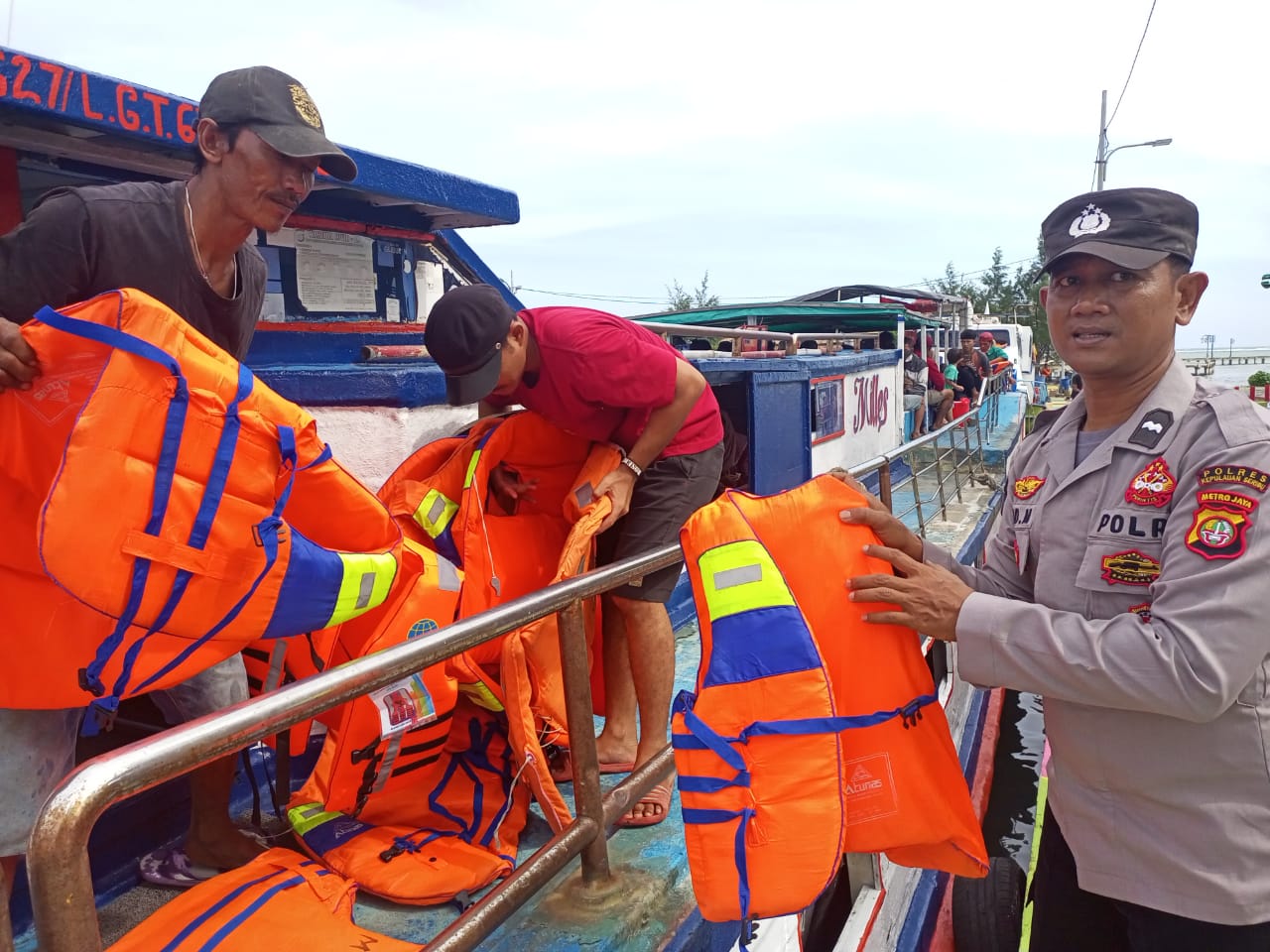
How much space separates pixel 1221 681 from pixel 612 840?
1.73 m

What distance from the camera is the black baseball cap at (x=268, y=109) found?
6.33 feet

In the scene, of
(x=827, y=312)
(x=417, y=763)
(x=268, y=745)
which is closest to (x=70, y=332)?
(x=417, y=763)

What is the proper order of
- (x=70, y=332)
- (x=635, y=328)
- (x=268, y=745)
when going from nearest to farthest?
(x=70, y=332), (x=268, y=745), (x=635, y=328)

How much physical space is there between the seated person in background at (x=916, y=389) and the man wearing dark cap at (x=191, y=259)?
9.92 m

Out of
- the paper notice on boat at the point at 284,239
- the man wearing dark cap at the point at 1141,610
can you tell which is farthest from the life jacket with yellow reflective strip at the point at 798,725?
the paper notice on boat at the point at 284,239

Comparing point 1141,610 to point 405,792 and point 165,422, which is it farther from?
point 405,792

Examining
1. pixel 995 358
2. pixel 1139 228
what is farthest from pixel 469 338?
pixel 995 358

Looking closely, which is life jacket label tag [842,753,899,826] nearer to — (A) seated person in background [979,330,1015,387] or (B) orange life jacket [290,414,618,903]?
(B) orange life jacket [290,414,618,903]

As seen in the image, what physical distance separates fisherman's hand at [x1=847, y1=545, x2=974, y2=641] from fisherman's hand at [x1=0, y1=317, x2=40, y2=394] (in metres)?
1.49

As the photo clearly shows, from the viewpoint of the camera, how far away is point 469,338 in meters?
2.57

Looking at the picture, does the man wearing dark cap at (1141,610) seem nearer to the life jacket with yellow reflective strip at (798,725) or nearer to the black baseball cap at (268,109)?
the life jacket with yellow reflective strip at (798,725)

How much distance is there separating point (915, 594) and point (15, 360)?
5.23 ft

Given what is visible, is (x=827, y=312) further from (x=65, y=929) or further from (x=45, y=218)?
(x=65, y=929)

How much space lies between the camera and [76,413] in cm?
150
